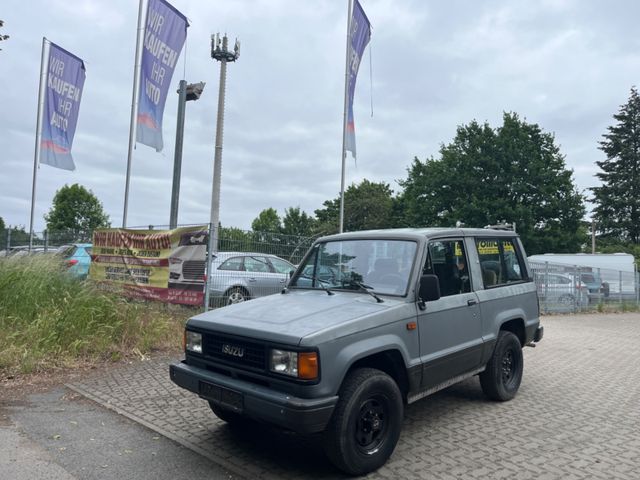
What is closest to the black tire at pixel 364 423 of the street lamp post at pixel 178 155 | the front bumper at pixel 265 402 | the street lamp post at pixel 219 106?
the front bumper at pixel 265 402

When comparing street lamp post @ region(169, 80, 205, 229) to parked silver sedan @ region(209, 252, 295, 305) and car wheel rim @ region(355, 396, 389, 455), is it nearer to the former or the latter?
parked silver sedan @ region(209, 252, 295, 305)

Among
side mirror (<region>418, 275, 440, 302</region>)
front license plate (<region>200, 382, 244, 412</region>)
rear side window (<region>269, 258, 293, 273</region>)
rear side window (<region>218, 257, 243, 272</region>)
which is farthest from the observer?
rear side window (<region>269, 258, 293, 273</region>)

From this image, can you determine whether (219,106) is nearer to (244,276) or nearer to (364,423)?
(244,276)

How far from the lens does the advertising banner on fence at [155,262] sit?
900cm

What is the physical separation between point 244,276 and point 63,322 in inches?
139

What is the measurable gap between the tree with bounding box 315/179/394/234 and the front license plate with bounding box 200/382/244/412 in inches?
1632

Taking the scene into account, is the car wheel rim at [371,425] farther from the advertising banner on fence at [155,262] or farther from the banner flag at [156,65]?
the banner flag at [156,65]

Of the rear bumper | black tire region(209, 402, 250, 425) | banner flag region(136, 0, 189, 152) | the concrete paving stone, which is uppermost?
banner flag region(136, 0, 189, 152)

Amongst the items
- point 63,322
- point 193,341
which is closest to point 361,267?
point 193,341

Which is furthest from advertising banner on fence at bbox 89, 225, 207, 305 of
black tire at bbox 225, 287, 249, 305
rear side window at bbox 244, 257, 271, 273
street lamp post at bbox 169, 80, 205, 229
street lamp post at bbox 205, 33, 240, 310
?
street lamp post at bbox 205, 33, 240, 310

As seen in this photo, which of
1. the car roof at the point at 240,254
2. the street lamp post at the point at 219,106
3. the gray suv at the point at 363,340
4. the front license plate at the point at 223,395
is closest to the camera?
the gray suv at the point at 363,340

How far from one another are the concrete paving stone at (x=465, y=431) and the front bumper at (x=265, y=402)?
0.56m

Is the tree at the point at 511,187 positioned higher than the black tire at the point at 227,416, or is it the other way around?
the tree at the point at 511,187

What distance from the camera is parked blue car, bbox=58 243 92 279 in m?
10.3
